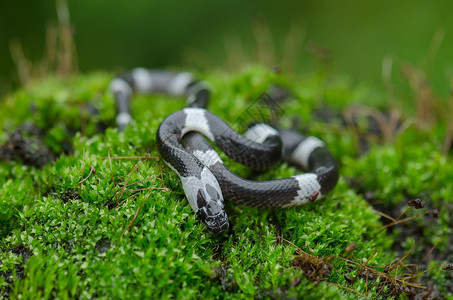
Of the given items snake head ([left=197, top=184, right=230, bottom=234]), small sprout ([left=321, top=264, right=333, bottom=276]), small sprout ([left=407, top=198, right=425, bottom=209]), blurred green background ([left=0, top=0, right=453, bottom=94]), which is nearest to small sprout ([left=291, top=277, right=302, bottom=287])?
small sprout ([left=321, top=264, right=333, bottom=276])

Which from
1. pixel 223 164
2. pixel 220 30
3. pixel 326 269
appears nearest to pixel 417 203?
pixel 326 269

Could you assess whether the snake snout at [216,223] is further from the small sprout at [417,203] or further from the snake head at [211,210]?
the small sprout at [417,203]

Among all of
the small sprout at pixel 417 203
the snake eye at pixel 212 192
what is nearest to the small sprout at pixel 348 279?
the small sprout at pixel 417 203

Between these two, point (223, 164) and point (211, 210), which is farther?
point (223, 164)

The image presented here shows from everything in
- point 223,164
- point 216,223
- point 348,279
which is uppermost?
point 223,164

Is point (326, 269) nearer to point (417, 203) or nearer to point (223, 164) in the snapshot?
point (417, 203)

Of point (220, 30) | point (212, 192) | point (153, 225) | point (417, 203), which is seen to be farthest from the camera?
point (220, 30)

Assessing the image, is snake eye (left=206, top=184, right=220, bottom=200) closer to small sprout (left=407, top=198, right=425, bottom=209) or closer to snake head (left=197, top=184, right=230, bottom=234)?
snake head (left=197, top=184, right=230, bottom=234)

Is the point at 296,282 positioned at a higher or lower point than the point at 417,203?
lower
